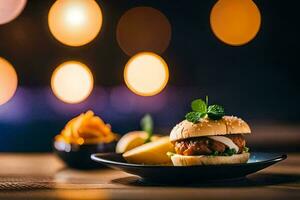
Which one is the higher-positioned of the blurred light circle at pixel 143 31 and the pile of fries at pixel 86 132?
the blurred light circle at pixel 143 31

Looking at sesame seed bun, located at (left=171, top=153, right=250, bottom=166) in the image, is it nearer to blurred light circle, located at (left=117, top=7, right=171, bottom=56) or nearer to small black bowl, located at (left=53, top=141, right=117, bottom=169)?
small black bowl, located at (left=53, top=141, right=117, bottom=169)

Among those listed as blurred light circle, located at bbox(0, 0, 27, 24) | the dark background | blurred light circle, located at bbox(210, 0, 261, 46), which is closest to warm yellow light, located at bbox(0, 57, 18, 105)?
the dark background

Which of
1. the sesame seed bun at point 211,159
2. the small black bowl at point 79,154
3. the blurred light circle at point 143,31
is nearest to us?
the sesame seed bun at point 211,159

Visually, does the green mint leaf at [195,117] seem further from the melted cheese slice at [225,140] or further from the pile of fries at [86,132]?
the pile of fries at [86,132]

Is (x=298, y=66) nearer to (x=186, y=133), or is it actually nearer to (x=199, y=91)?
(x=199, y=91)

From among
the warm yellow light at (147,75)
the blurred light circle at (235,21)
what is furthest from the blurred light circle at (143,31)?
the blurred light circle at (235,21)

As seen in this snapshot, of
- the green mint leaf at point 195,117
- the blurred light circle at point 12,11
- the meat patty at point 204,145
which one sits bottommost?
the meat patty at point 204,145

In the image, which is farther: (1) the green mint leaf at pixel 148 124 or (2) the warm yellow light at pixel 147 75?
(2) the warm yellow light at pixel 147 75

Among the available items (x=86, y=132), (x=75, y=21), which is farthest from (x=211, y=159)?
(x=75, y=21)

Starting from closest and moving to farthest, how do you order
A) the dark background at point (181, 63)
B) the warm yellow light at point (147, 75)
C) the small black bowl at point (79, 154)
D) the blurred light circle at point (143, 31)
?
the small black bowl at point (79, 154) → the dark background at point (181, 63) → the blurred light circle at point (143, 31) → the warm yellow light at point (147, 75)
